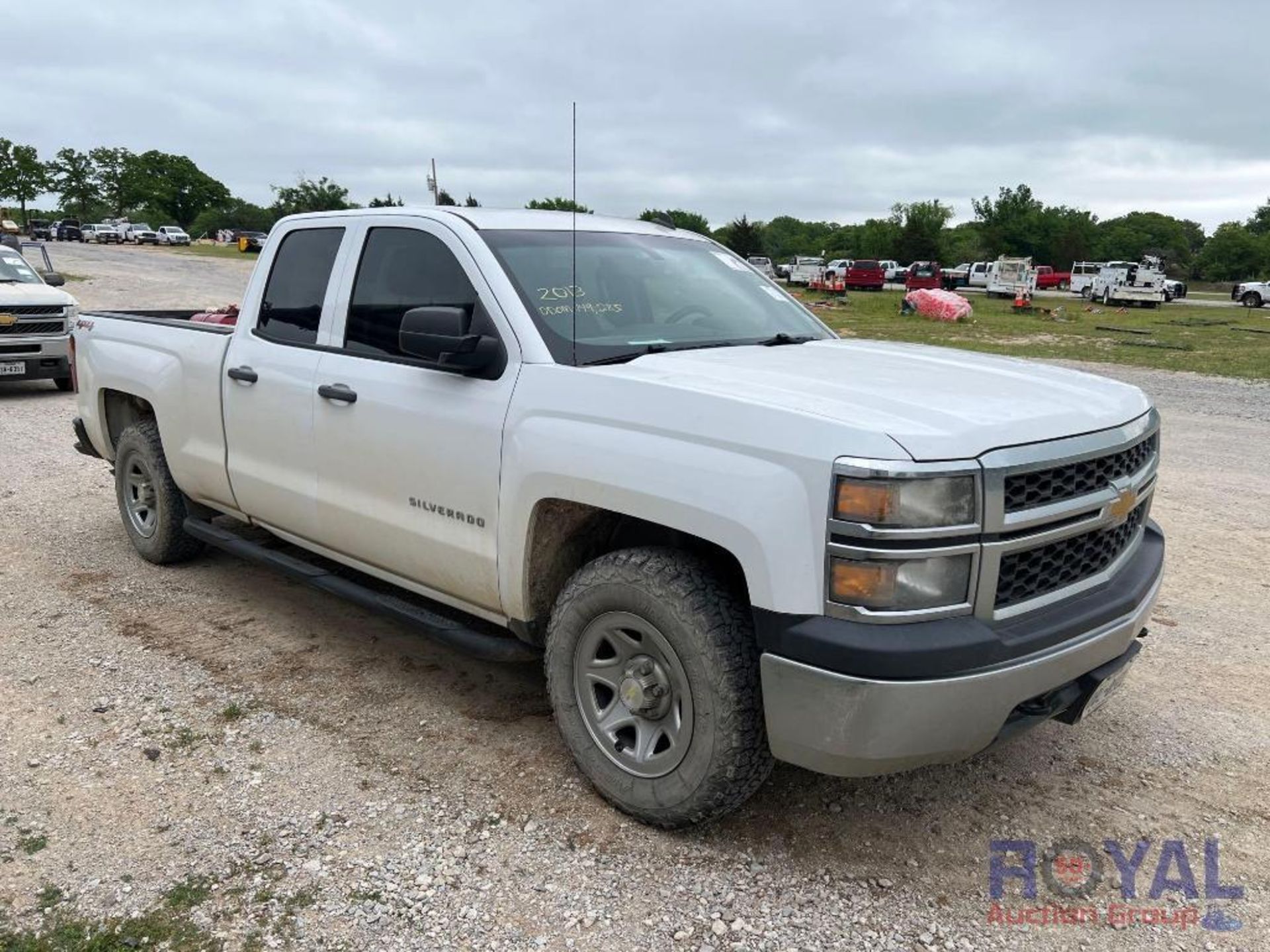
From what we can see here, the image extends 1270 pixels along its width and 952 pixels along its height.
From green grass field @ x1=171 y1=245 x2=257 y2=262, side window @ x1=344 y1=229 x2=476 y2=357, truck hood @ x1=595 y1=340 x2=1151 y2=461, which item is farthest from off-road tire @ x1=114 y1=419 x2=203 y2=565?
green grass field @ x1=171 y1=245 x2=257 y2=262

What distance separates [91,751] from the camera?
140 inches

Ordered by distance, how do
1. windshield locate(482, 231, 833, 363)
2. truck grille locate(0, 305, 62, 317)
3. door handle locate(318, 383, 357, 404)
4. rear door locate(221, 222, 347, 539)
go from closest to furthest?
windshield locate(482, 231, 833, 363) → door handle locate(318, 383, 357, 404) → rear door locate(221, 222, 347, 539) → truck grille locate(0, 305, 62, 317)

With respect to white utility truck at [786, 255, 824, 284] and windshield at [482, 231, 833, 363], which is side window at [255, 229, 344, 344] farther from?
white utility truck at [786, 255, 824, 284]

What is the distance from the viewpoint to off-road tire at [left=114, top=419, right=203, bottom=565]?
534 centimetres

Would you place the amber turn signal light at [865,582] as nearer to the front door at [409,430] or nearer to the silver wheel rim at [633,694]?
the silver wheel rim at [633,694]

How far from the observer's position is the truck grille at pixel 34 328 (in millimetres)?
11242

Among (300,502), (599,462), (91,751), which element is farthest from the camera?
(300,502)

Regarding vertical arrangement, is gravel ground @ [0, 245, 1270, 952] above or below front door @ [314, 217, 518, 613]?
below

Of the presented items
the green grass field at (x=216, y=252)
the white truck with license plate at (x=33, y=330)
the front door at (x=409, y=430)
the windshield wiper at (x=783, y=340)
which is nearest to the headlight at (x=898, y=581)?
the front door at (x=409, y=430)

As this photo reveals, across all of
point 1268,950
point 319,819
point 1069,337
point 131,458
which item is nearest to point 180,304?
point 131,458

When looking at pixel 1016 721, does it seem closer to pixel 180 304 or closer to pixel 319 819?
pixel 319 819

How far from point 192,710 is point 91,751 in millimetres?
398

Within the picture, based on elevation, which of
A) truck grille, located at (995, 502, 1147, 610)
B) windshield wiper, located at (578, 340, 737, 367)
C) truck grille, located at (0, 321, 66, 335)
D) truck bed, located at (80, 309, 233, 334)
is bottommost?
truck grille, located at (0, 321, 66, 335)

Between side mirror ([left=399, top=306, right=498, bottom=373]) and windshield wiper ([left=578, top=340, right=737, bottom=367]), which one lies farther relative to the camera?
windshield wiper ([left=578, top=340, right=737, bottom=367])
